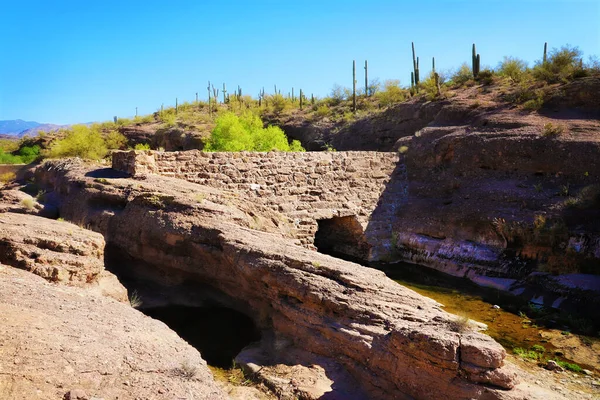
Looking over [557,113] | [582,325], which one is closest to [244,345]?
[582,325]

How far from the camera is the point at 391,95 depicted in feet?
100

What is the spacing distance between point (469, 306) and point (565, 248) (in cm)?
292

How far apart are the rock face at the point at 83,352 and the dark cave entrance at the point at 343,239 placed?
9.27 metres

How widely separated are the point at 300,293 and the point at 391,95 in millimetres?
25402

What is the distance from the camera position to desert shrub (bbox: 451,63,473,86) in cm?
2402

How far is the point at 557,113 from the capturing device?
15.1 metres

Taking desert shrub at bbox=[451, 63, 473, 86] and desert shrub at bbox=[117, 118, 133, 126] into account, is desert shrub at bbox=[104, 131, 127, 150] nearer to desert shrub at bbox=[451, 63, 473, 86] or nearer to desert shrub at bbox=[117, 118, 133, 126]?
desert shrub at bbox=[117, 118, 133, 126]

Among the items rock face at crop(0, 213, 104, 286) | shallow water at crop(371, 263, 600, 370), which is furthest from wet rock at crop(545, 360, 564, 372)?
rock face at crop(0, 213, 104, 286)

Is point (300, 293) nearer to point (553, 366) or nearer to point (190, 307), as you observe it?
point (190, 307)

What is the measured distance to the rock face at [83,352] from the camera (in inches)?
160

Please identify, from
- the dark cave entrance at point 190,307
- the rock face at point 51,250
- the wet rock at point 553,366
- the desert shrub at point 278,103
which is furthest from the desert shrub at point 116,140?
the wet rock at point 553,366

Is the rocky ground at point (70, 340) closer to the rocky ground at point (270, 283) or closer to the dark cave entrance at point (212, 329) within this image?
the rocky ground at point (270, 283)

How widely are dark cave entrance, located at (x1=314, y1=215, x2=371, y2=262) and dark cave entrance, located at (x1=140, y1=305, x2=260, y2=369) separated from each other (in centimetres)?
655

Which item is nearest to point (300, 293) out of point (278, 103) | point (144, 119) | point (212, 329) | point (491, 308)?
point (212, 329)
